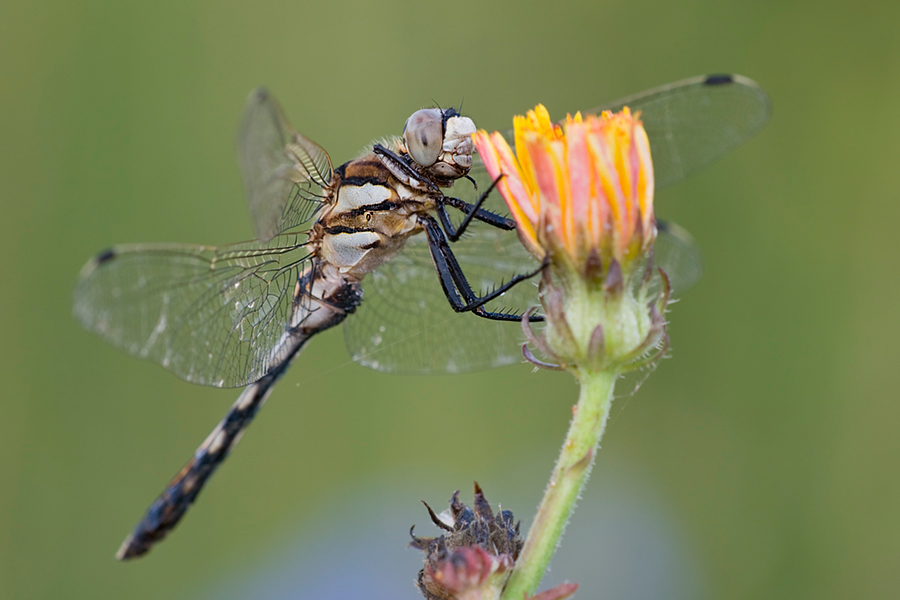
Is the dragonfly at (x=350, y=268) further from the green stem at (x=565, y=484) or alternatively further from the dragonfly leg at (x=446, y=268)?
the green stem at (x=565, y=484)

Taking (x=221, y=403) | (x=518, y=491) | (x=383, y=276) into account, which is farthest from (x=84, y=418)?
(x=518, y=491)

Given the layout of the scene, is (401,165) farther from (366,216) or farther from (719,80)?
(719,80)

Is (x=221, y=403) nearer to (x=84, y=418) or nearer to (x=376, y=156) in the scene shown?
(x=84, y=418)

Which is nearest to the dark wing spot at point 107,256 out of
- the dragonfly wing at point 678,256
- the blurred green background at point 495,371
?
the blurred green background at point 495,371

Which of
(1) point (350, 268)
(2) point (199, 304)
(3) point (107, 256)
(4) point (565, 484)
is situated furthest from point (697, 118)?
(3) point (107, 256)

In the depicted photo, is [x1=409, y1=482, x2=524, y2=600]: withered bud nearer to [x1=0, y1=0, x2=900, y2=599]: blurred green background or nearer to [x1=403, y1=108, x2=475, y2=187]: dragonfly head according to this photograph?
[x1=403, y1=108, x2=475, y2=187]: dragonfly head

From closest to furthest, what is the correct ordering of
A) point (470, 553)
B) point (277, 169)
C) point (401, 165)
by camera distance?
point (470, 553), point (401, 165), point (277, 169)
